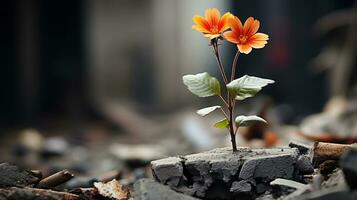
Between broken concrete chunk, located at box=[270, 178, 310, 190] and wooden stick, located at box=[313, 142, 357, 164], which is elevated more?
wooden stick, located at box=[313, 142, 357, 164]

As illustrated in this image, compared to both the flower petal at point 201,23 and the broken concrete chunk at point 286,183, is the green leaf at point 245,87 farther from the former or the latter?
the broken concrete chunk at point 286,183

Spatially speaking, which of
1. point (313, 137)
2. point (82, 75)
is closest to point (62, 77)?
point (82, 75)

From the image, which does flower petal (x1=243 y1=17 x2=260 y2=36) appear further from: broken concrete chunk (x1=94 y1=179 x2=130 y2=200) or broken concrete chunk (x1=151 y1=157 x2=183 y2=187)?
broken concrete chunk (x1=94 y1=179 x2=130 y2=200)

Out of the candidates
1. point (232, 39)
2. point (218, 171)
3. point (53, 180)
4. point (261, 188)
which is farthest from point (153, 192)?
point (232, 39)

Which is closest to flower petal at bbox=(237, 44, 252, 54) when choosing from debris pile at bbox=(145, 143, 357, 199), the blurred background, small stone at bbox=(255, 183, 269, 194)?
debris pile at bbox=(145, 143, 357, 199)

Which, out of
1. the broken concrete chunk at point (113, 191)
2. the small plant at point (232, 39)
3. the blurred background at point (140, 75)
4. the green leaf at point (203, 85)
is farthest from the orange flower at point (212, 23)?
the blurred background at point (140, 75)

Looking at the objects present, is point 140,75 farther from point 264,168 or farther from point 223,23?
point 264,168

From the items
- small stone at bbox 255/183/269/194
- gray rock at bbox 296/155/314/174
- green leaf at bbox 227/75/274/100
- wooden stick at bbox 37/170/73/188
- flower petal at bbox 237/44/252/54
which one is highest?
flower petal at bbox 237/44/252/54
